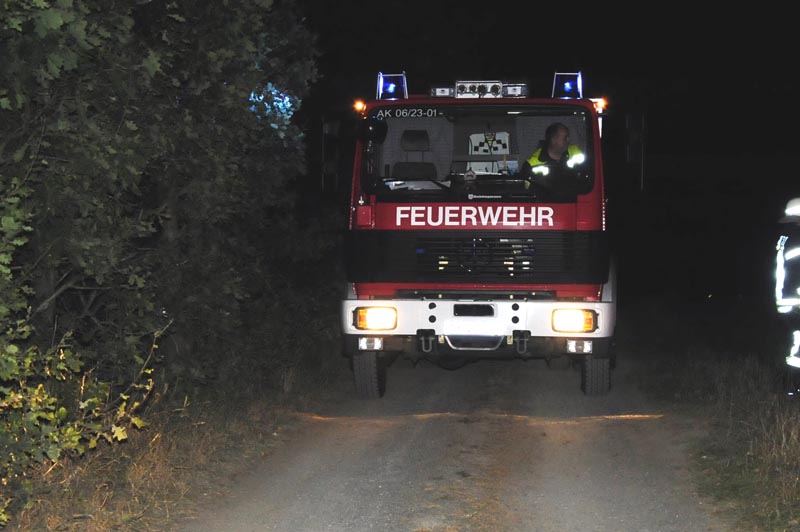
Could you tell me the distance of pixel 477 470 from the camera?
7.46 meters

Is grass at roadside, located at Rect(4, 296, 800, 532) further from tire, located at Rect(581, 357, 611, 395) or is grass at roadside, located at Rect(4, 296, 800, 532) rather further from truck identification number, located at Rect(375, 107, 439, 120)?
truck identification number, located at Rect(375, 107, 439, 120)

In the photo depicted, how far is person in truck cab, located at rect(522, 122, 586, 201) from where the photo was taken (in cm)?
953

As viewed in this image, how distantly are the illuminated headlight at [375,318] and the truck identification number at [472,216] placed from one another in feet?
2.66

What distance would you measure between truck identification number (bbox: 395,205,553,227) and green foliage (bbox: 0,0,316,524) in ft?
5.20

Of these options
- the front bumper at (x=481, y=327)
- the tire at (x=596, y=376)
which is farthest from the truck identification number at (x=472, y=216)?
the tire at (x=596, y=376)

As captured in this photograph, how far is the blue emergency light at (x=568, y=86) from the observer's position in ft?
34.2

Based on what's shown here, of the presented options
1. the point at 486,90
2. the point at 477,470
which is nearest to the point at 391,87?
the point at 486,90

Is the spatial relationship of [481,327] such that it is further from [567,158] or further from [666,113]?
[666,113]

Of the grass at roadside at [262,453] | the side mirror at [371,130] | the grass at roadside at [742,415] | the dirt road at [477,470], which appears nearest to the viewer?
the grass at roadside at [262,453]

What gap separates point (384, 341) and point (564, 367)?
150 inches

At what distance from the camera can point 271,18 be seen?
37.5 feet

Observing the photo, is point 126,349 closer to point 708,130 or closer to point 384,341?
point 384,341

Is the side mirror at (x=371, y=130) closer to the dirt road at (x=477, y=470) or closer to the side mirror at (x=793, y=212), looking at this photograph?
the dirt road at (x=477, y=470)

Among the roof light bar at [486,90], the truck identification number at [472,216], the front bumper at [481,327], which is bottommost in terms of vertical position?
the front bumper at [481,327]
